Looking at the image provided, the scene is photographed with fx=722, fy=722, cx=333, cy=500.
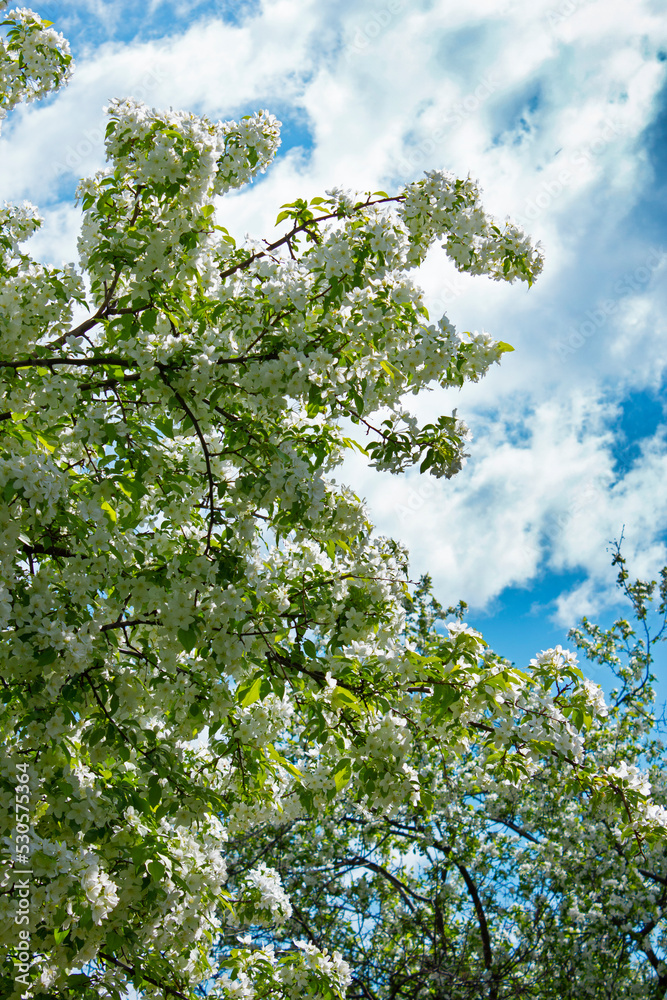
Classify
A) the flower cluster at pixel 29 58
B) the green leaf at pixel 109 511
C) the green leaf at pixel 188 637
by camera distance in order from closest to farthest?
the green leaf at pixel 188 637, the green leaf at pixel 109 511, the flower cluster at pixel 29 58

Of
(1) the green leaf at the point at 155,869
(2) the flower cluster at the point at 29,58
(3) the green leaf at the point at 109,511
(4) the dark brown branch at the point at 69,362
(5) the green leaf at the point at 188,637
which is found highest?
(2) the flower cluster at the point at 29,58

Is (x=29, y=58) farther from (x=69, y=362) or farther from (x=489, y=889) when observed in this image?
(x=489, y=889)

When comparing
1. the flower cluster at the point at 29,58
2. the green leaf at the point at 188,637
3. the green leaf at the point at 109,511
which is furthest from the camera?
the flower cluster at the point at 29,58

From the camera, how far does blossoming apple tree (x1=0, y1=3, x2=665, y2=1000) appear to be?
345 cm

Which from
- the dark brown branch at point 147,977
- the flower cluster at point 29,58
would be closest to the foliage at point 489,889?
the dark brown branch at point 147,977

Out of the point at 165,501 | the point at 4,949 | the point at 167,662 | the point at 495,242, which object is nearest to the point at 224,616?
the point at 167,662

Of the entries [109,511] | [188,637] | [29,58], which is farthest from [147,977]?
[29,58]

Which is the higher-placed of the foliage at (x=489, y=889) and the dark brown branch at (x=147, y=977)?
the foliage at (x=489, y=889)

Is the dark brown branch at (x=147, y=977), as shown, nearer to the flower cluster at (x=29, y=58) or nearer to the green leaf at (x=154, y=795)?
the green leaf at (x=154, y=795)

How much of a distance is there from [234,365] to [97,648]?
1.60 m

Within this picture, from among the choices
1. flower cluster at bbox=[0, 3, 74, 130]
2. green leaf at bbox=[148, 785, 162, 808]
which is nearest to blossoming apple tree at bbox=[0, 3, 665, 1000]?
green leaf at bbox=[148, 785, 162, 808]

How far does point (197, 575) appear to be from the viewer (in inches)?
141

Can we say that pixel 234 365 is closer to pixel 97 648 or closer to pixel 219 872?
pixel 97 648

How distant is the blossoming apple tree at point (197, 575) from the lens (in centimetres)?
345
